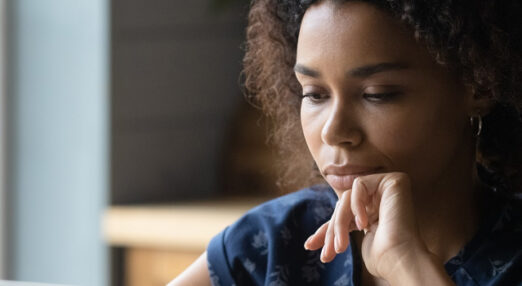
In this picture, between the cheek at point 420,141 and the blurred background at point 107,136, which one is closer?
the cheek at point 420,141

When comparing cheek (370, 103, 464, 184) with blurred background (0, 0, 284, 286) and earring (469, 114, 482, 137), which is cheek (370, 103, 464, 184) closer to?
earring (469, 114, 482, 137)

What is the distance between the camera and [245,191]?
297 centimetres

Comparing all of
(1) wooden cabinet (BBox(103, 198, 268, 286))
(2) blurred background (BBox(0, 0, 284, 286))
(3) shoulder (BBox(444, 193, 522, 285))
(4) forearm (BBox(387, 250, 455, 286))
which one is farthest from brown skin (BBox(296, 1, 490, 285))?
(2) blurred background (BBox(0, 0, 284, 286))

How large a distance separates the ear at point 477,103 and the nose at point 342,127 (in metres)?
0.17

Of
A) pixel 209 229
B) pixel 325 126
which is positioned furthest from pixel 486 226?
pixel 209 229

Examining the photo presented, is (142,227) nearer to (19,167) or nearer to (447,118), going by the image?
(19,167)

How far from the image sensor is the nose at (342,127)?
1194 millimetres

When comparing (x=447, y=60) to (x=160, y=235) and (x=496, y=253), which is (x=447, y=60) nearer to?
(x=496, y=253)

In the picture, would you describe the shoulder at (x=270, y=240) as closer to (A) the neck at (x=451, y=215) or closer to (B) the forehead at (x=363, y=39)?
(A) the neck at (x=451, y=215)

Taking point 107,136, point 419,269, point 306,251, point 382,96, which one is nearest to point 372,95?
point 382,96

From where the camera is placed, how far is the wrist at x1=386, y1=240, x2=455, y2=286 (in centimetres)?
113

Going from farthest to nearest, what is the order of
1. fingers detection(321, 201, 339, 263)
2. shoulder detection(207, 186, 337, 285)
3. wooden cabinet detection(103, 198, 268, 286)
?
1. wooden cabinet detection(103, 198, 268, 286)
2. shoulder detection(207, 186, 337, 285)
3. fingers detection(321, 201, 339, 263)

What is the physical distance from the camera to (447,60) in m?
1.19

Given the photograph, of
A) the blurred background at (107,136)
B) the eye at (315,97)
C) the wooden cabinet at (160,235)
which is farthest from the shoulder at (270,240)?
the blurred background at (107,136)
